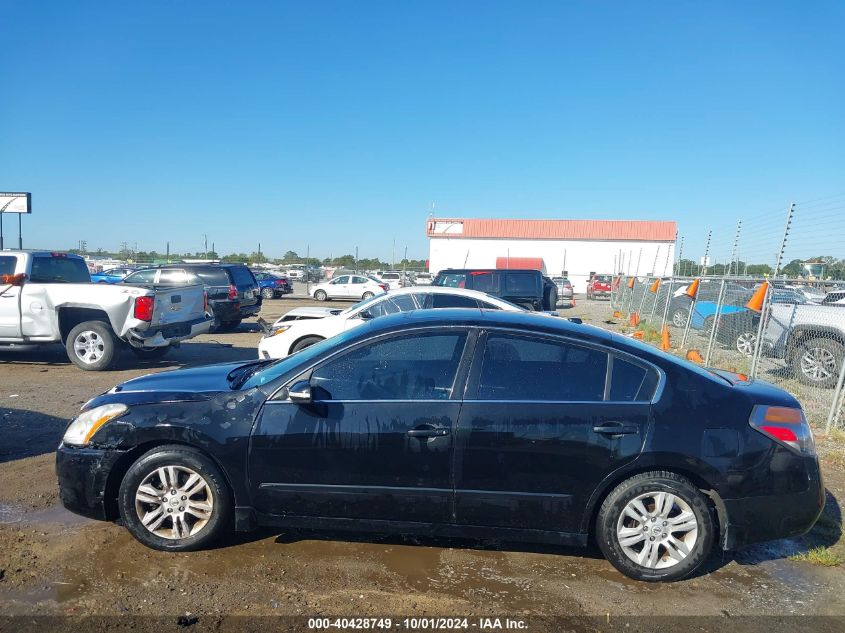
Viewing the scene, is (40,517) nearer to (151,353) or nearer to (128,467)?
(128,467)

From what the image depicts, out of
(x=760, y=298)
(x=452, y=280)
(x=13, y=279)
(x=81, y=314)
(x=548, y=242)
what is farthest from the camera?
(x=548, y=242)

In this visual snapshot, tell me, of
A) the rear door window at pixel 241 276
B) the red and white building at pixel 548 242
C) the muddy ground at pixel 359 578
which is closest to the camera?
Answer: the muddy ground at pixel 359 578

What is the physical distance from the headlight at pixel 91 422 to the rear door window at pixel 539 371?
7.58 feet

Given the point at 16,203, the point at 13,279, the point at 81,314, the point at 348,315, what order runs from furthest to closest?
the point at 16,203, the point at 81,314, the point at 13,279, the point at 348,315

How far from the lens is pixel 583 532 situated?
371cm

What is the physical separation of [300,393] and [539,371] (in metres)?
1.47

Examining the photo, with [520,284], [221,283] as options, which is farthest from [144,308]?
[520,284]

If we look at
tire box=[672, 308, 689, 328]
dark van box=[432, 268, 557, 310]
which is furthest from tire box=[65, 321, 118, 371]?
tire box=[672, 308, 689, 328]

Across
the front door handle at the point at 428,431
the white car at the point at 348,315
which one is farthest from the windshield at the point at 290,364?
the white car at the point at 348,315

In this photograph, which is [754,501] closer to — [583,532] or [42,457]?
[583,532]

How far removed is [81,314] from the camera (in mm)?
9812

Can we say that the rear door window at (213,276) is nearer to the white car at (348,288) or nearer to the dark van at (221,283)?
the dark van at (221,283)

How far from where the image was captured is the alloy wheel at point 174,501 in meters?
3.84

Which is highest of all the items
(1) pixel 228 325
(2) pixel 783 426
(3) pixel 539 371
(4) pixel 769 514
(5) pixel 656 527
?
(3) pixel 539 371
